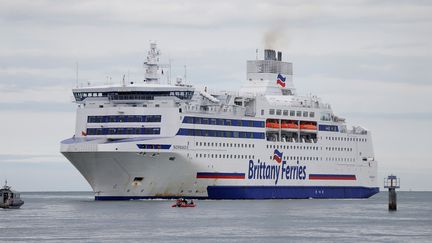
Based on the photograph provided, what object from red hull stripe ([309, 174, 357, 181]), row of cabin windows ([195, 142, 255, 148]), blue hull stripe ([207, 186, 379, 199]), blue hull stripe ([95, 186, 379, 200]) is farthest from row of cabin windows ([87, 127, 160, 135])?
red hull stripe ([309, 174, 357, 181])

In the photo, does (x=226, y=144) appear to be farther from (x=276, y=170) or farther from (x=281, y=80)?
(x=281, y=80)

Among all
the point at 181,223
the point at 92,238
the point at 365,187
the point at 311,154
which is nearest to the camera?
the point at 92,238

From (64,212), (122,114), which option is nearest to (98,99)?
(122,114)

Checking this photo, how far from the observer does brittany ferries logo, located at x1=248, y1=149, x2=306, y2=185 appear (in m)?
95.4

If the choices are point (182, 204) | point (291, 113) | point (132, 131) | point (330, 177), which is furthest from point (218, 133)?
point (330, 177)

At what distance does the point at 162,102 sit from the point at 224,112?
6.67 metres

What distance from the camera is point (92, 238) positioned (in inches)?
2418

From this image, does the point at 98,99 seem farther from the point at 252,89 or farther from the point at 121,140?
the point at 252,89

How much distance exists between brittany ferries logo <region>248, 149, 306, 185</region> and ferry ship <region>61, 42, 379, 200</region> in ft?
0.28

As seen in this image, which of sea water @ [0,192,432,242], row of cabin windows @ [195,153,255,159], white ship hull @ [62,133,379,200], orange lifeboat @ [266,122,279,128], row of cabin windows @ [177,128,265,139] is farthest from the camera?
orange lifeboat @ [266,122,279,128]

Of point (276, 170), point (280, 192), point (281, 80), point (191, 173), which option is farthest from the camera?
point (281, 80)

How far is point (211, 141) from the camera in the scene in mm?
90750

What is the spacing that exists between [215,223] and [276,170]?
87.5ft

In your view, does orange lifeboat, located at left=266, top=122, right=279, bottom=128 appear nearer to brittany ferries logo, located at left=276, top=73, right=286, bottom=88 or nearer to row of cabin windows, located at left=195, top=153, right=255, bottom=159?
row of cabin windows, located at left=195, top=153, right=255, bottom=159
